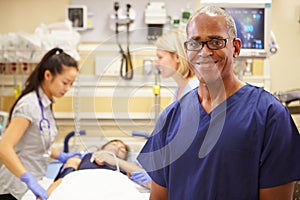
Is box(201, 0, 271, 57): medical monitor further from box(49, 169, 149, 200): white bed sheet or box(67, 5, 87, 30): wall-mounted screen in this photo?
box(67, 5, 87, 30): wall-mounted screen

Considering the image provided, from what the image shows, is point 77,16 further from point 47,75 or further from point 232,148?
point 232,148

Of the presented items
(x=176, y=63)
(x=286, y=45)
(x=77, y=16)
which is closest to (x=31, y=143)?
(x=176, y=63)

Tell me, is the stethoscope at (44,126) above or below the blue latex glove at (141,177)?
above

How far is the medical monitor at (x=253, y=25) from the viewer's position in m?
2.48

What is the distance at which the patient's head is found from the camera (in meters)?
2.16

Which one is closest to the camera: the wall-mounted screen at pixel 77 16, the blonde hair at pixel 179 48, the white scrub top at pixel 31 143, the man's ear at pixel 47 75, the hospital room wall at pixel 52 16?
the blonde hair at pixel 179 48

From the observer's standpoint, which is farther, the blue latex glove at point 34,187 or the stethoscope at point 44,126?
the stethoscope at point 44,126

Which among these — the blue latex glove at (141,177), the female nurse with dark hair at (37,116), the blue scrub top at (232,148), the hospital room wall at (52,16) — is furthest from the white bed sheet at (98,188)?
the hospital room wall at (52,16)

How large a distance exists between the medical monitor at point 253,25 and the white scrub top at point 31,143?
1146 mm

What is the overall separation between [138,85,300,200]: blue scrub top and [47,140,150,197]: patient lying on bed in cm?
84

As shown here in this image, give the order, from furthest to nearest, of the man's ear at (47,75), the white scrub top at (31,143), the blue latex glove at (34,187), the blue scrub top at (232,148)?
the man's ear at (47,75) < the white scrub top at (31,143) < the blue latex glove at (34,187) < the blue scrub top at (232,148)

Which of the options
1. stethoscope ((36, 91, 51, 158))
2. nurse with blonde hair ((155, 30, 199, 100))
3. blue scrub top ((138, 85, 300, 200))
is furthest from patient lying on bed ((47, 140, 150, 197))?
blue scrub top ((138, 85, 300, 200))

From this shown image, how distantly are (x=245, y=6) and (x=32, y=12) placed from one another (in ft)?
6.48

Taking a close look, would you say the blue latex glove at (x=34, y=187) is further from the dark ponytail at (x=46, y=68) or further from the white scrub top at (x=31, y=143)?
the dark ponytail at (x=46, y=68)
